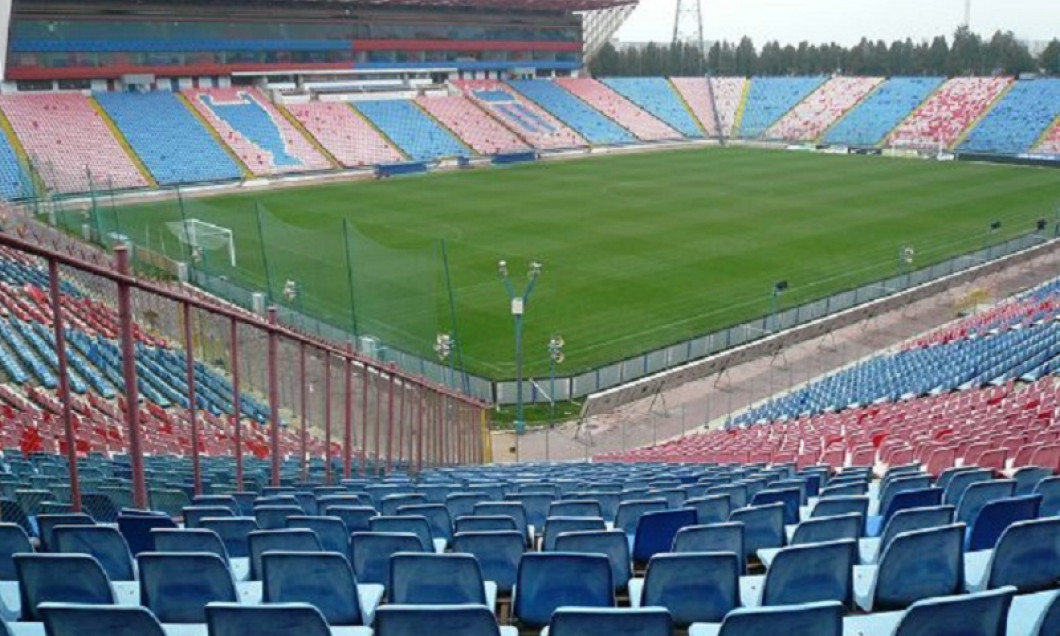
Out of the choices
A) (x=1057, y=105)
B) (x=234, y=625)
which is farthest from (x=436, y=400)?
(x=1057, y=105)

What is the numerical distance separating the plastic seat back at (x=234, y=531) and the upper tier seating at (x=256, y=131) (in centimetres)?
5433

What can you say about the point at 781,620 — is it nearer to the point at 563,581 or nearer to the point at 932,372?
the point at 563,581

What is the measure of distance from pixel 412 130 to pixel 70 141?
22543mm

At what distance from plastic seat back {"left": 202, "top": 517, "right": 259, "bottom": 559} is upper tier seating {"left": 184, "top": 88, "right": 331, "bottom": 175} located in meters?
54.3

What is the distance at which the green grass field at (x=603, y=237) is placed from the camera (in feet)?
94.4

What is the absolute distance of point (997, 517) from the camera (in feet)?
17.4

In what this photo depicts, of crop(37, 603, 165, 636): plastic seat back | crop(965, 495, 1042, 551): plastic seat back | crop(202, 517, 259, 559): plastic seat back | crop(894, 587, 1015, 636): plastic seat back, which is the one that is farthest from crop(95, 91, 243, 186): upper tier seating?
crop(894, 587, 1015, 636): plastic seat back

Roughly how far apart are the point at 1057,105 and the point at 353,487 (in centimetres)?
7618

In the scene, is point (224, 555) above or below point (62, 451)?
above

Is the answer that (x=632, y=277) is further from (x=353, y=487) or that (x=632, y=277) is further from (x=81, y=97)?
(x=81, y=97)

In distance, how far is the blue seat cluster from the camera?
1675 centimetres

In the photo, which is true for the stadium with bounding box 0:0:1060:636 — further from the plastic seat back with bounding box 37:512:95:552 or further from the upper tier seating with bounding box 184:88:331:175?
the upper tier seating with bounding box 184:88:331:175

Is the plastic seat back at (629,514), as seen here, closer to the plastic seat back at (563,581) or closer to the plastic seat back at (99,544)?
the plastic seat back at (563,581)

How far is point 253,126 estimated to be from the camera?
62.4 m
